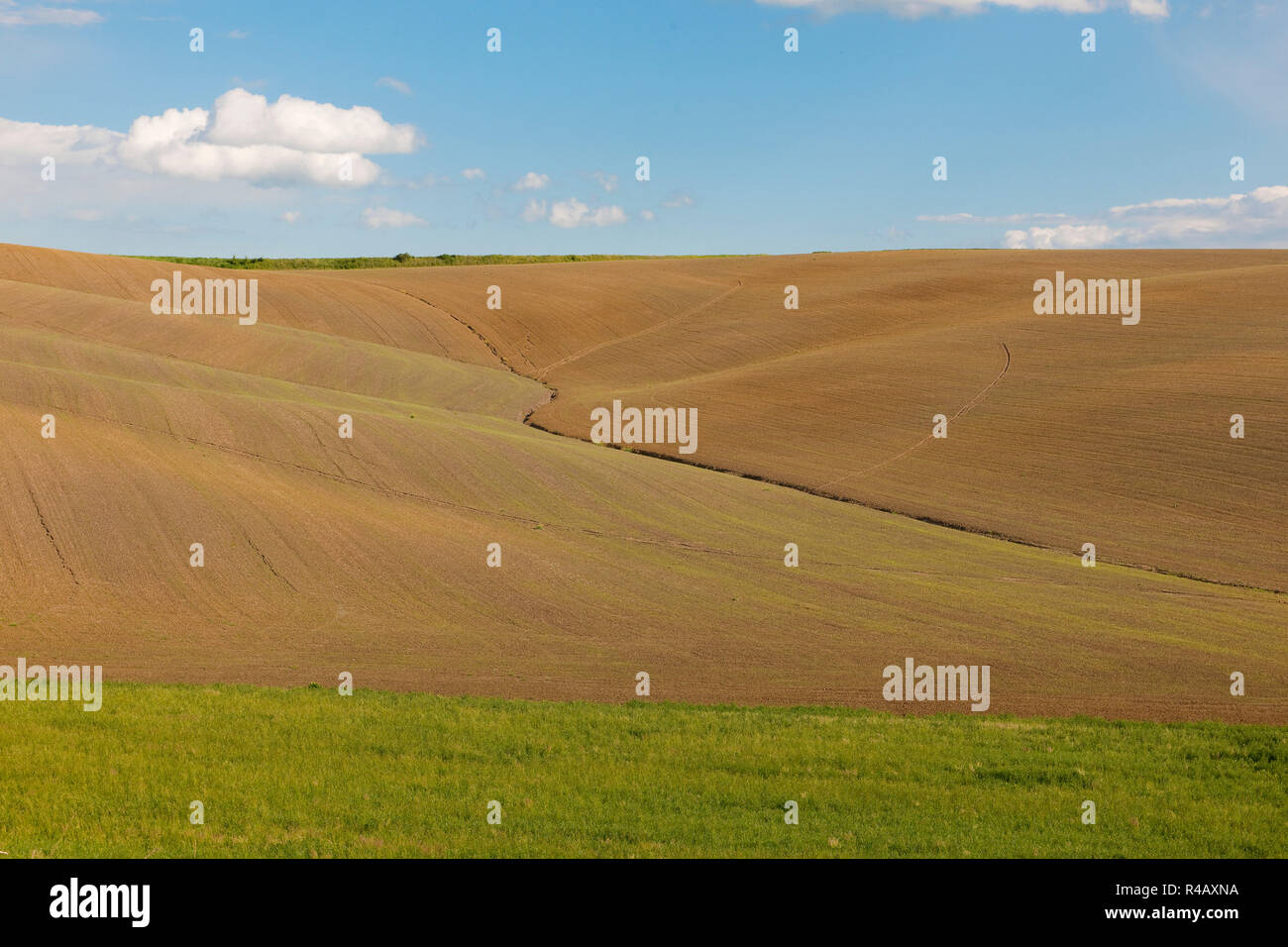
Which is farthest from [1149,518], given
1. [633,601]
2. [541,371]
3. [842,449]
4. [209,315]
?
[209,315]

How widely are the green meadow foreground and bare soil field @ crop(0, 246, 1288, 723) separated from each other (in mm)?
3178

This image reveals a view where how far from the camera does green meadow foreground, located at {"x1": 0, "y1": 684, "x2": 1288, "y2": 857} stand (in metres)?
9.77

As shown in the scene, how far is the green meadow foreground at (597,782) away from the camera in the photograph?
32.1ft

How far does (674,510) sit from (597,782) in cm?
2356

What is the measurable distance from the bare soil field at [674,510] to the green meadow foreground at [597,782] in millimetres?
3178

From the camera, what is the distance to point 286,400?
1672 inches

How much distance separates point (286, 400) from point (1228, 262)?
3012 inches
